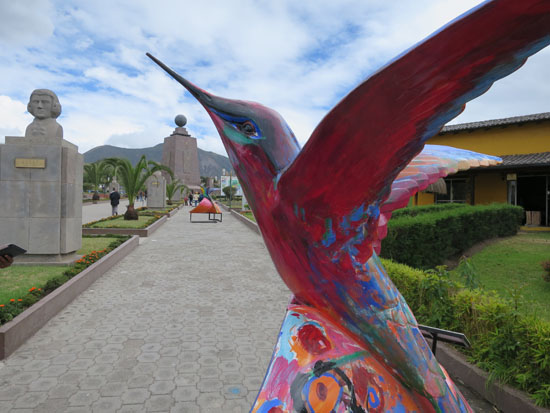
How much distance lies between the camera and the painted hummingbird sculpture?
82cm

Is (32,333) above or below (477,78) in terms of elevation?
below

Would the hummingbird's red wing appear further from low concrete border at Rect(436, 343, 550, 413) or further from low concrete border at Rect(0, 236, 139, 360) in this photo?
low concrete border at Rect(0, 236, 139, 360)

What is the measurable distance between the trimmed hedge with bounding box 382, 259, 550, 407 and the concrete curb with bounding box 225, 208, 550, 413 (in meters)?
0.06

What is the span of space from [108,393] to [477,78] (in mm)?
3604

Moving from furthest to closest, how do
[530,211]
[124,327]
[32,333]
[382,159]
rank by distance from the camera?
[530,211]
[124,327]
[32,333]
[382,159]

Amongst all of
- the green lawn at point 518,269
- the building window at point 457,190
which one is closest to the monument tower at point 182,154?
the building window at point 457,190

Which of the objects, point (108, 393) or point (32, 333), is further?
point (32, 333)

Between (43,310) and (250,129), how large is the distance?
481 cm

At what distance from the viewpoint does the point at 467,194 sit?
17.1 metres

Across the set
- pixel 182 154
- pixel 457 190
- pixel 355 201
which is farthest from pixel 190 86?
pixel 182 154

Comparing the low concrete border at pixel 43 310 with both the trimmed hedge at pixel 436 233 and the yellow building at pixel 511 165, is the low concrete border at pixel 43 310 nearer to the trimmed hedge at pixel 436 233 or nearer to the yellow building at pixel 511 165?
the trimmed hedge at pixel 436 233

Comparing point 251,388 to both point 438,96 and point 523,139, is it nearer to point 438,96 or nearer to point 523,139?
point 438,96

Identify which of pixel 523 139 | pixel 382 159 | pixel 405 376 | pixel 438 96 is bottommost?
pixel 405 376

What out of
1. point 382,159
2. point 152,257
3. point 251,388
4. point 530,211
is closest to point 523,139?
point 530,211
